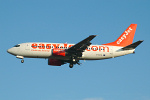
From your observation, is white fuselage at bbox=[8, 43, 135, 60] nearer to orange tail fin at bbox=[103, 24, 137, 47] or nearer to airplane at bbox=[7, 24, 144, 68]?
airplane at bbox=[7, 24, 144, 68]

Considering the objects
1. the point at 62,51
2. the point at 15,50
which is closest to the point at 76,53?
the point at 62,51

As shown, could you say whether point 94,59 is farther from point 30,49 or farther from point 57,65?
point 30,49

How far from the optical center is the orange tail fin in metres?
66.2

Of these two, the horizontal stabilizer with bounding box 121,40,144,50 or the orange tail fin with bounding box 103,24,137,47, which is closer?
the horizontal stabilizer with bounding box 121,40,144,50

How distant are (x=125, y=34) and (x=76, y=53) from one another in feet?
41.4

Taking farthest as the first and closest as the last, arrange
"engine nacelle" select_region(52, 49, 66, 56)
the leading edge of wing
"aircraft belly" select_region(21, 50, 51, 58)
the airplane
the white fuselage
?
the white fuselage → "aircraft belly" select_region(21, 50, 51, 58) → the airplane → "engine nacelle" select_region(52, 49, 66, 56) → the leading edge of wing

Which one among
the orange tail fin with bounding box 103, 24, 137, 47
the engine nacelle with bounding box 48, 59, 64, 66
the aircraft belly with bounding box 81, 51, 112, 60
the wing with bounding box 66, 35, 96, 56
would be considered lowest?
the engine nacelle with bounding box 48, 59, 64, 66

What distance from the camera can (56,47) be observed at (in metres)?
61.1

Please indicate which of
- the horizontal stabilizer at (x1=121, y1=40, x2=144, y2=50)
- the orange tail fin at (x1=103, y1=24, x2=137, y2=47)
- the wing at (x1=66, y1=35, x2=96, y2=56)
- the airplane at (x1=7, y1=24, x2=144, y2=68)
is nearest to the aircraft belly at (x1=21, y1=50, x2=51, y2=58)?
the airplane at (x1=7, y1=24, x2=144, y2=68)

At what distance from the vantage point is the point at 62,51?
197 ft

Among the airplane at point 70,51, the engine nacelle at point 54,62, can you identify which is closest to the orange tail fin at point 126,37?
the airplane at point 70,51

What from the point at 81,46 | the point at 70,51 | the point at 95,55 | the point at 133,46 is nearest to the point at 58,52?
the point at 70,51

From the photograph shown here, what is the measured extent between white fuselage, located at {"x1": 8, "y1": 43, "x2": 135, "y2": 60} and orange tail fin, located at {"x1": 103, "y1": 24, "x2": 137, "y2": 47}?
7.72 ft

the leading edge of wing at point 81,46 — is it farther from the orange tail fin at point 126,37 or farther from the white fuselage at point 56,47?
the orange tail fin at point 126,37
